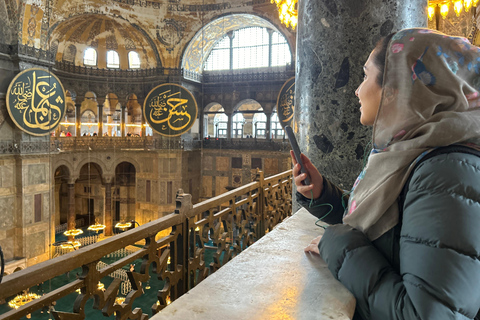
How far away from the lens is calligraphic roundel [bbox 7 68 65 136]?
30.0 feet

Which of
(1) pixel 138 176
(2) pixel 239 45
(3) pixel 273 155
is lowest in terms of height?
(1) pixel 138 176

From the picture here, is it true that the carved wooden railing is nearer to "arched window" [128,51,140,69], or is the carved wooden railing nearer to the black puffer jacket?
the black puffer jacket

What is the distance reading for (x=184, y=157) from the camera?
14750mm

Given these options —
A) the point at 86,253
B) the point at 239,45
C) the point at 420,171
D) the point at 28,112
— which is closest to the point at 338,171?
the point at 420,171

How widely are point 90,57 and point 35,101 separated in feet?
20.9

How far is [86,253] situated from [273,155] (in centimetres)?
1352

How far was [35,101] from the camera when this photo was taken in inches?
377

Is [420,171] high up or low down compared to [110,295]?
up

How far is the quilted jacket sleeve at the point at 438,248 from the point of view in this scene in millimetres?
590

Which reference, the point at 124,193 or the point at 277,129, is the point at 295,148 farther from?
the point at 277,129

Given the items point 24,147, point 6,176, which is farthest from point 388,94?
point 6,176

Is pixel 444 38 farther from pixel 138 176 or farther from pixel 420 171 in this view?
pixel 138 176

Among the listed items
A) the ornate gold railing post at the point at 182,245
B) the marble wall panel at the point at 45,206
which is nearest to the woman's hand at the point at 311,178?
the ornate gold railing post at the point at 182,245

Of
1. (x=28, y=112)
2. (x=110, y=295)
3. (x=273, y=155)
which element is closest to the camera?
(x=110, y=295)
